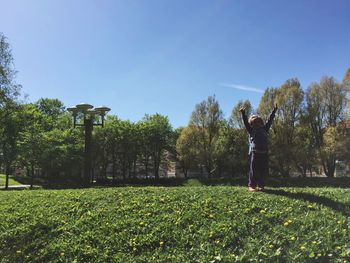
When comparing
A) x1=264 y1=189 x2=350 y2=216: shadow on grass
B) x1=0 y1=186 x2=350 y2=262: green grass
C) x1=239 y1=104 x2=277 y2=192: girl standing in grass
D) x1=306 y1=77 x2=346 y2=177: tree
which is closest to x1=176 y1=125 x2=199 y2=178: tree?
x1=306 y1=77 x2=346 y2=177: tree

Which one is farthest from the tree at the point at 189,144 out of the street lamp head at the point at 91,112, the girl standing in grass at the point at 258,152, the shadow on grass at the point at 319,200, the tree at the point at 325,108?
the shadow on grass at the point at 319,200

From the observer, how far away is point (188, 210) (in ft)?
21.7

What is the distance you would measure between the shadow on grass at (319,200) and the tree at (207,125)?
34.5m

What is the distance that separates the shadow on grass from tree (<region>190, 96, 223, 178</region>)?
34.5 metres

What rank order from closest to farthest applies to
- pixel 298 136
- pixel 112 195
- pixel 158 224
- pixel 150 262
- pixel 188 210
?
pixel 150 262 < pixel 158 224 < pixel 188 210 < pixel 112 195 < pixel 298 136

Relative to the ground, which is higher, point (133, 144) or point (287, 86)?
point (287, 86)

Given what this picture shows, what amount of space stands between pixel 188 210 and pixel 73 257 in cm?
207

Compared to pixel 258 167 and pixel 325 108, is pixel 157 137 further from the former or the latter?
pixel 258 167

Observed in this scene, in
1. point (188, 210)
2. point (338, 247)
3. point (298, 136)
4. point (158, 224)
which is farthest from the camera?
point (298, 136)

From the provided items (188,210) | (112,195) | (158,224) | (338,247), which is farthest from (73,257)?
(338,247)

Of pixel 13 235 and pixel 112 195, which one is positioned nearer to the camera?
pixel 13 235

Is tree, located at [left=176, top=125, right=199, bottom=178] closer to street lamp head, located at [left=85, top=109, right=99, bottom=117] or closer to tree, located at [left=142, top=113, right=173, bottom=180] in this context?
tree, located at [left=142, top=113, right=173, bottom=180]

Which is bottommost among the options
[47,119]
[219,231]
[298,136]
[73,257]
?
[73,257]

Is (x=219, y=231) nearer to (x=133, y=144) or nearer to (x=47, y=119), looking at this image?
(x=133, y=144)
